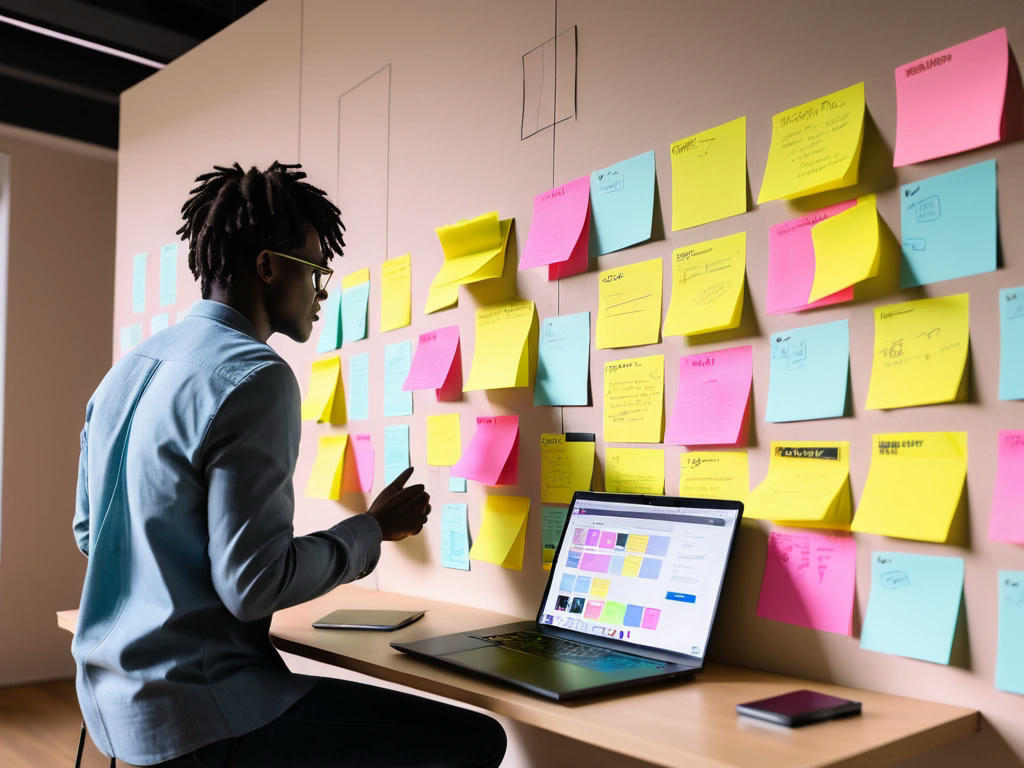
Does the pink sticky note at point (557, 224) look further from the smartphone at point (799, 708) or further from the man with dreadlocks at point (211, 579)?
the smartphone at point (799, 708)

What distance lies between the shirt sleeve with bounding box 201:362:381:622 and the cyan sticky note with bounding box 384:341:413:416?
68 centimetres

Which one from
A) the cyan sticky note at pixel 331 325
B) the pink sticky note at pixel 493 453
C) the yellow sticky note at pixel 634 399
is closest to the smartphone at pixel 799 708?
the yellow sticky note at pixel 634 399

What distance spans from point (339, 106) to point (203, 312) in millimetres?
963

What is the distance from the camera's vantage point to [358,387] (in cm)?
196

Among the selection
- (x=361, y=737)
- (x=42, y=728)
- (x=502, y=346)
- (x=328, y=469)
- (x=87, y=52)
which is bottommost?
(x=42, y=728)

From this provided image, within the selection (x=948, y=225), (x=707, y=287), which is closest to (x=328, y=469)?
(x=707, y=287)

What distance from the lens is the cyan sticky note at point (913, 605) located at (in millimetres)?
986

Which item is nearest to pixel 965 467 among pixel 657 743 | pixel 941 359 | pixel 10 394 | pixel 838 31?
pixel 941 359

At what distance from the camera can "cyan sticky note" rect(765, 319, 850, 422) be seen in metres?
1.11

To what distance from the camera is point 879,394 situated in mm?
1061

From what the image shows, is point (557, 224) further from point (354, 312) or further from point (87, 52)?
point (87, 52)

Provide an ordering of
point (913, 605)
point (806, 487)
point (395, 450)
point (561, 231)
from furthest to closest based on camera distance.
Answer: point (395, 450), point (561, 231), point (806, 487), point (913, 605)

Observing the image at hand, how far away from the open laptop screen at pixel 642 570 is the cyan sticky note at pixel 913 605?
0.19 m

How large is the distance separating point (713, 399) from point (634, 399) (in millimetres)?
155
